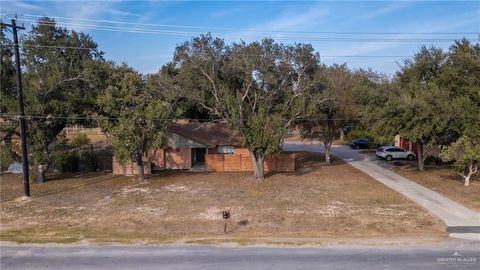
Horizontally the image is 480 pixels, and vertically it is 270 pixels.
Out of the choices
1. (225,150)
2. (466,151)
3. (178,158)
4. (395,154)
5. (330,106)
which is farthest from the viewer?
(395,154)

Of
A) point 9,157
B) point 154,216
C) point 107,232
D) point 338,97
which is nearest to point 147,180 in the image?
point 9,157

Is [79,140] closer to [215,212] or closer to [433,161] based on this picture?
[215,212]

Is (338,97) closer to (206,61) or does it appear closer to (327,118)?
(327,118)

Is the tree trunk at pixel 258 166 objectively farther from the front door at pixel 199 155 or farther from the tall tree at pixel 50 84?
the tall tree at pixel 50 84

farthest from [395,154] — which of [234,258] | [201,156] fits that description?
[234,258]

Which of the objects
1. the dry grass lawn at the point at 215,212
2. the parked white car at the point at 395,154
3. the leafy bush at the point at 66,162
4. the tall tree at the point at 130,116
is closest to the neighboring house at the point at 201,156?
the dry grass lawn at the point at 215,212

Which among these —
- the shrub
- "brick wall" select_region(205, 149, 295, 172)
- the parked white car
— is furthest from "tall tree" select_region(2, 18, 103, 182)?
the shrub
